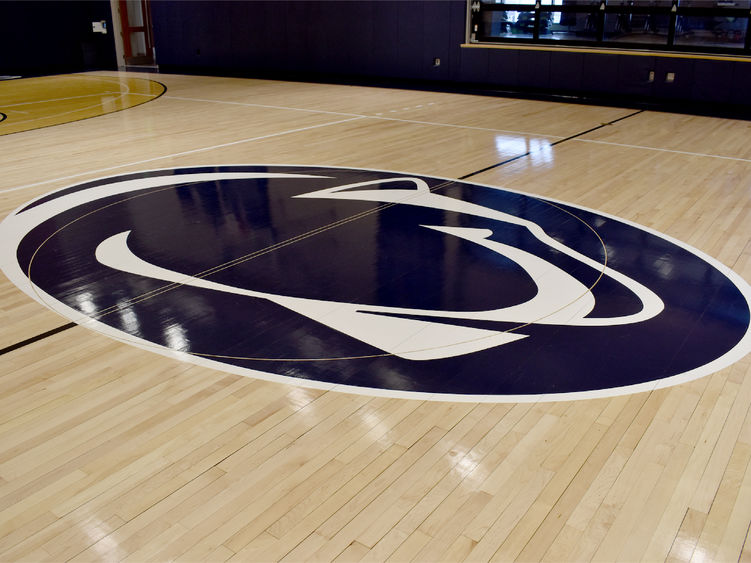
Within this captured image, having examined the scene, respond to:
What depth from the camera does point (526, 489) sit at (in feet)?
7.72

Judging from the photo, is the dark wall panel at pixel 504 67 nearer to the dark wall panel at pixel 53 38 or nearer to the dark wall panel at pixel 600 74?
the dark wall panel at pixel 600 74

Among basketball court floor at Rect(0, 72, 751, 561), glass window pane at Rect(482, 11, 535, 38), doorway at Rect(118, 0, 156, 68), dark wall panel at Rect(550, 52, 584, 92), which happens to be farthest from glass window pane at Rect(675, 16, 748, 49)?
doorway at Rect(118, 0, 156, 68)

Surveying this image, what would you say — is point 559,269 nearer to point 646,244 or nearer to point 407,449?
point 646,244

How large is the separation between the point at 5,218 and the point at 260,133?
361 centimetres

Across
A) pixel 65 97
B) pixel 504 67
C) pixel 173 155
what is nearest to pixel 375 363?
pixel 173 155

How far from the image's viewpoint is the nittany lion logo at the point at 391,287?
311cm

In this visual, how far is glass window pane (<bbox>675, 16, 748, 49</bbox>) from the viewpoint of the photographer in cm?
977

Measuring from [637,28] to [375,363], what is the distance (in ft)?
30.5

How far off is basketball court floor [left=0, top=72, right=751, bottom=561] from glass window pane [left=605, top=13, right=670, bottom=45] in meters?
4.71

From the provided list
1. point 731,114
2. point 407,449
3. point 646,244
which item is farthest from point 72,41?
point 407,449

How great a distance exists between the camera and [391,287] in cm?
392

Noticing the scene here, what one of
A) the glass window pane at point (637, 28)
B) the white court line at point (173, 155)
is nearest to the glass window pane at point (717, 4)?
the glass window pane at point (637, 28)

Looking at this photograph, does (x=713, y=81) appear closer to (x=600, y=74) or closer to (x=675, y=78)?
(x=675, y=78)

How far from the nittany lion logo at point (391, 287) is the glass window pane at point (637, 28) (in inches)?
242
